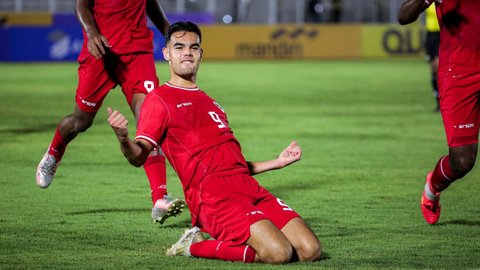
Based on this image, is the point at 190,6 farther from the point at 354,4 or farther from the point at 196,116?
the point at 196,116

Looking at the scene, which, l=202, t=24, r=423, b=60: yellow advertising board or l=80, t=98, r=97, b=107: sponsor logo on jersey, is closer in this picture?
l=80, t=98, r=97, b=107: sponsor logo on jersey

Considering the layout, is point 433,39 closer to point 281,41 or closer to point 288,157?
point 288,157

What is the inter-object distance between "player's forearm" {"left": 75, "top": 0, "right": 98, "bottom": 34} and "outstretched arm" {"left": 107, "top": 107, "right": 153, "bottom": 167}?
234cm

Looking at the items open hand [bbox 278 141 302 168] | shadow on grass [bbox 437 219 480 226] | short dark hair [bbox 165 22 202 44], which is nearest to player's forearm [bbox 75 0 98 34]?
short dark hair [bbox 165 22 202 44]

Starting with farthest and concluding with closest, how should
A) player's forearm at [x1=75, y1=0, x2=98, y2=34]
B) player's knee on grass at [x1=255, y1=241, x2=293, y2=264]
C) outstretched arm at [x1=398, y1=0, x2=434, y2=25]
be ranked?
player's forearm at [x1=75, y1=0, x2=98, y2=34] < outstretched arm at [x1=398, y1=0, x2=434, y2=25] < player's knee on grass at [x1=255, y1=241, x2=293, y2=264]

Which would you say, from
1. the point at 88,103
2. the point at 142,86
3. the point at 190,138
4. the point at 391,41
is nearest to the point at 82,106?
the point at 88,103

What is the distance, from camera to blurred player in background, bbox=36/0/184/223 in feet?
28.7

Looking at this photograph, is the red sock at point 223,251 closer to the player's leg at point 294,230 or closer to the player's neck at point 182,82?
the player's leg at point 294,230

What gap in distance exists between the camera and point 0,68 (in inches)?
1161

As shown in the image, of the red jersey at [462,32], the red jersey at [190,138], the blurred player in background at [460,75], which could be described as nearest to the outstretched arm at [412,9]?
the blurred player in background at [460,75]

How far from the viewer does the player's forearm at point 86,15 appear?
8539mm

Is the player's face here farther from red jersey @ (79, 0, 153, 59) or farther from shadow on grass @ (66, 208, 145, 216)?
shadow on grass @ (66, 208, 145, 216)

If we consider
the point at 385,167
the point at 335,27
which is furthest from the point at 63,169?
the point at 335,27

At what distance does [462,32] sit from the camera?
25.1 feet
